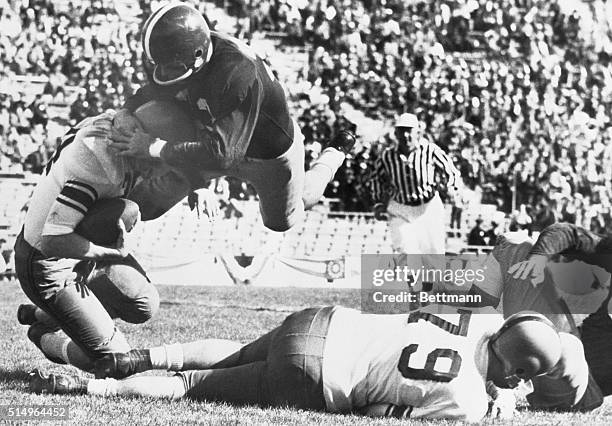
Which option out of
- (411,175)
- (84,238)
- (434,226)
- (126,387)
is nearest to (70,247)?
(84,238)

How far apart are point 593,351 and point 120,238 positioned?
943 millimetres

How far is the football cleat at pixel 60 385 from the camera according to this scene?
1.68 meters

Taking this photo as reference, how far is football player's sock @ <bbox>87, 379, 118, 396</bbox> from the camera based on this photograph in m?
1.65

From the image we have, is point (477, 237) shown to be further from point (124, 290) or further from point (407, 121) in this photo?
point (124, 290)

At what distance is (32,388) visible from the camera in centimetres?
172

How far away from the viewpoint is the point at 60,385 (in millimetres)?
1694

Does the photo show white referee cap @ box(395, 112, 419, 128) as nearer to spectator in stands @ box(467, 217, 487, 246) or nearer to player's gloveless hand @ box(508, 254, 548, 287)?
spectator in stands @ box(467, 217, 487, 246)

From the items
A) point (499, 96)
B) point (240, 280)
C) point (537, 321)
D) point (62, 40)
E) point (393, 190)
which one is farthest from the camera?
point (499, 96)

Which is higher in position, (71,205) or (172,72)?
(172,72)

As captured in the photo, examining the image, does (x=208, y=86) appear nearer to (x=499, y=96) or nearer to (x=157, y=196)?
(x=157, y=196)

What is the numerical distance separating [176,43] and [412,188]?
1.44 m

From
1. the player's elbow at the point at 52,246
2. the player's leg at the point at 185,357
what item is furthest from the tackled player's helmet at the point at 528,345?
the player's elbow at the point at 52,246

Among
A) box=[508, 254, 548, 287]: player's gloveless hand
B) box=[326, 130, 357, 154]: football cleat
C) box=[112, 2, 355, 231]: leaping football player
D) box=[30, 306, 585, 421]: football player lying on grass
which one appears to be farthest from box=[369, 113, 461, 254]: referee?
box=[30, 306, 585, 421]: football player lying on grass

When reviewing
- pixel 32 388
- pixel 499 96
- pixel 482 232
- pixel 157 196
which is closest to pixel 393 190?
pixel 482 232
